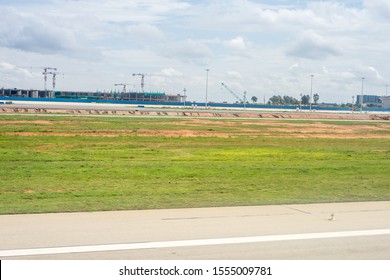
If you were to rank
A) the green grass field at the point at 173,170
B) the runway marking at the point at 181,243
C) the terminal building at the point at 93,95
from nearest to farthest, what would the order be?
the runway marking at the point at 181,243 < the green grass field at the point at 173,170 < the terminal building at the point at 93,95

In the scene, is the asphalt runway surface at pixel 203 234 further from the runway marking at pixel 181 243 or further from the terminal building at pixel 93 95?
the terminal building at pixel 93 95

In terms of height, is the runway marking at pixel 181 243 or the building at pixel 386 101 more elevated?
the building at pixel 386 101

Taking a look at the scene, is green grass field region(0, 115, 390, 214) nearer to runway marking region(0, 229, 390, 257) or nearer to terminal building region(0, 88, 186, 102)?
runway marking region(0, 229, 390, 257)

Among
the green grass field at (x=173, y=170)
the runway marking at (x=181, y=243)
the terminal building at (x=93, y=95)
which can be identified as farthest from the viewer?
the terminal building at (x=93, y=95)

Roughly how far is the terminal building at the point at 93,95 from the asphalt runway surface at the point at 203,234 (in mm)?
158157

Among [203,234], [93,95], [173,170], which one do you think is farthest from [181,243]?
[93,95]

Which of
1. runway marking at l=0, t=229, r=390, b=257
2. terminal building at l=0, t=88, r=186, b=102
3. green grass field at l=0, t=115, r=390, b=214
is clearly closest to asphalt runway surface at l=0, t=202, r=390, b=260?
runway marking at l=0, t=229, r=390, b=257

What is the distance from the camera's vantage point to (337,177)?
20031mm

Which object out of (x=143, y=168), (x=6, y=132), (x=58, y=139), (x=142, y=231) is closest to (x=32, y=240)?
(x=142, y=231)

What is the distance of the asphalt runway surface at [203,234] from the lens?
28.7 ft

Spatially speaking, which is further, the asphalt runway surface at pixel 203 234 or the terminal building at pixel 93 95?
the terminal building at pixel 93 95

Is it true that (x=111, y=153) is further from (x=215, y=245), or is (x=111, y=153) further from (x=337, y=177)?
(x=215, y=245)

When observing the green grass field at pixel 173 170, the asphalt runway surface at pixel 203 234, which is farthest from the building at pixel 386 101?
the asphalt runway surface at pixel 203 234
